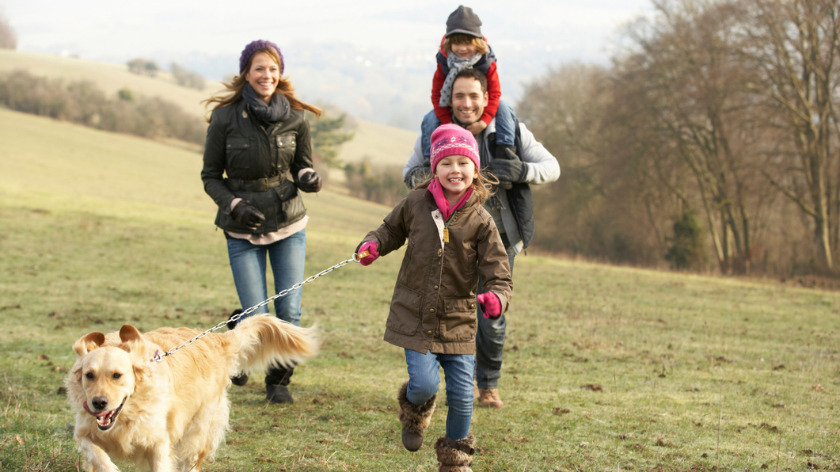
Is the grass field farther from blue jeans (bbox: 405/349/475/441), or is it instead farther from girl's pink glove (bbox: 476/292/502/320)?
girl's pink glove (bbox: 476/292/502/320)

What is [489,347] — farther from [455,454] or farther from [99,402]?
[99,402]

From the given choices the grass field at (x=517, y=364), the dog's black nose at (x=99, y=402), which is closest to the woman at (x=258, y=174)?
the grass field at (x=517, y=364)

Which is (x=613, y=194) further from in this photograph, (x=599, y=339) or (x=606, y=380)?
(x=606, y=380)

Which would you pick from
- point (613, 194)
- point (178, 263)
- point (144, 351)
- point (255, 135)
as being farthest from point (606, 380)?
point (613, 194)

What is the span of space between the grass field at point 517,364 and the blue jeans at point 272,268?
87 cm

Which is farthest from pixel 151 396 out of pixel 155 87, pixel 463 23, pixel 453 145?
pixel 155 87

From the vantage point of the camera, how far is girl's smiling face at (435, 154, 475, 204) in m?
4.29

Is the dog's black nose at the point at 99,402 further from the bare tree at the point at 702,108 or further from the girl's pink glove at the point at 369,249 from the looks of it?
the bare tree at the point at 702,108

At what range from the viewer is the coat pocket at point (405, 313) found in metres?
4.21

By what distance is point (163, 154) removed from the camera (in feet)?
184

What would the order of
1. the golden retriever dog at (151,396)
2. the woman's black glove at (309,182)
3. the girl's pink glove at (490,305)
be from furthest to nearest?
the woman's black glove at (309,182) < the girl's pink glove at (490,305) < the golden retriever dog at (151,396)

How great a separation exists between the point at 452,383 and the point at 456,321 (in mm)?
368

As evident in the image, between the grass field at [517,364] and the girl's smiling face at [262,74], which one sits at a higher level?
the girl's smiling face at [262,74]

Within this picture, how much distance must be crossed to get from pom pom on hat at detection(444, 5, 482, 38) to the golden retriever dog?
9.02ft
